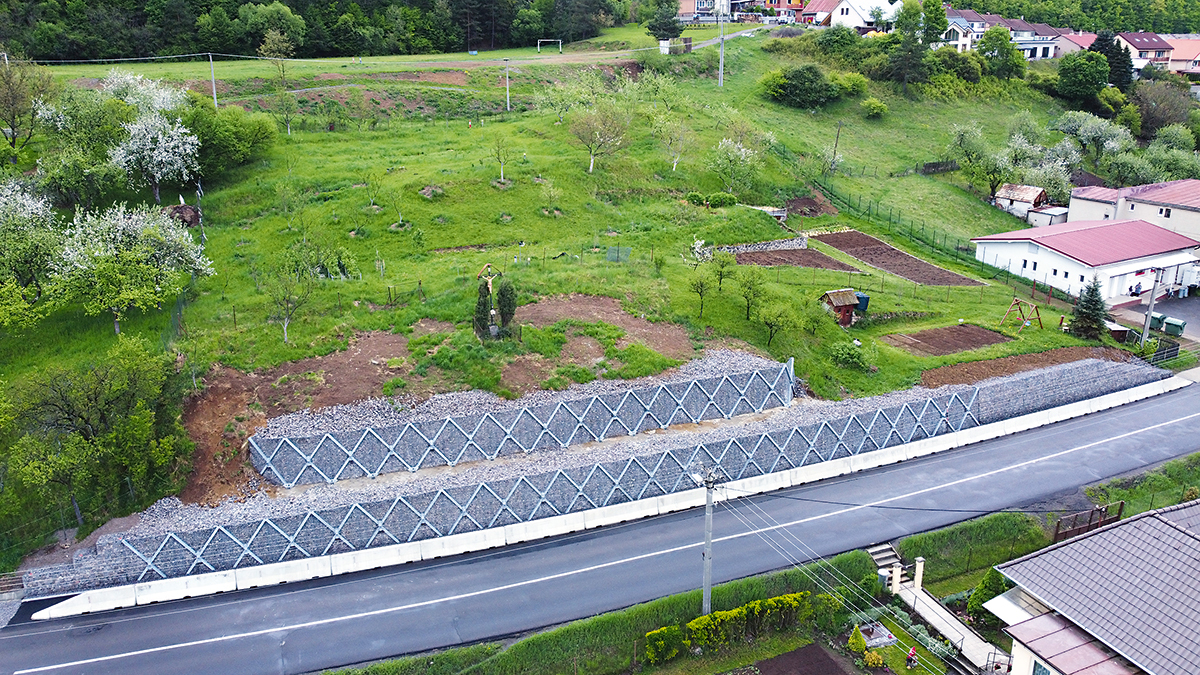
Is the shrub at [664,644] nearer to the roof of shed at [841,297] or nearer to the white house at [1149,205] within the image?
the roof of shed at [841,297]

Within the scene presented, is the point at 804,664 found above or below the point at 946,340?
below

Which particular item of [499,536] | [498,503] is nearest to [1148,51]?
[498,503]

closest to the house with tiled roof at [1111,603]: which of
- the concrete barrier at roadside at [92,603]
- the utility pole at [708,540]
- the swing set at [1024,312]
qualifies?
the utility pole at [708,540]

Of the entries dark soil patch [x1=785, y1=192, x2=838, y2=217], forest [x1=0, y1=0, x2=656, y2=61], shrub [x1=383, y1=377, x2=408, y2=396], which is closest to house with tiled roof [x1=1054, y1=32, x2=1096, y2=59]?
forest [x1=0, y1=0, x2=656, y2=61]

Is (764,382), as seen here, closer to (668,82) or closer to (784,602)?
(784,602)

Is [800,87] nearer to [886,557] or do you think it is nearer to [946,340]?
[946,340]

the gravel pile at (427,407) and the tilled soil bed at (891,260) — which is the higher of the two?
the tilled soil bed at (891,260)

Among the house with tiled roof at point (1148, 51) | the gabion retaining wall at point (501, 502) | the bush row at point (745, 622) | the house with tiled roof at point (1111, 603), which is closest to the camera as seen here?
the house with tiled roof at point (1111, 603)
